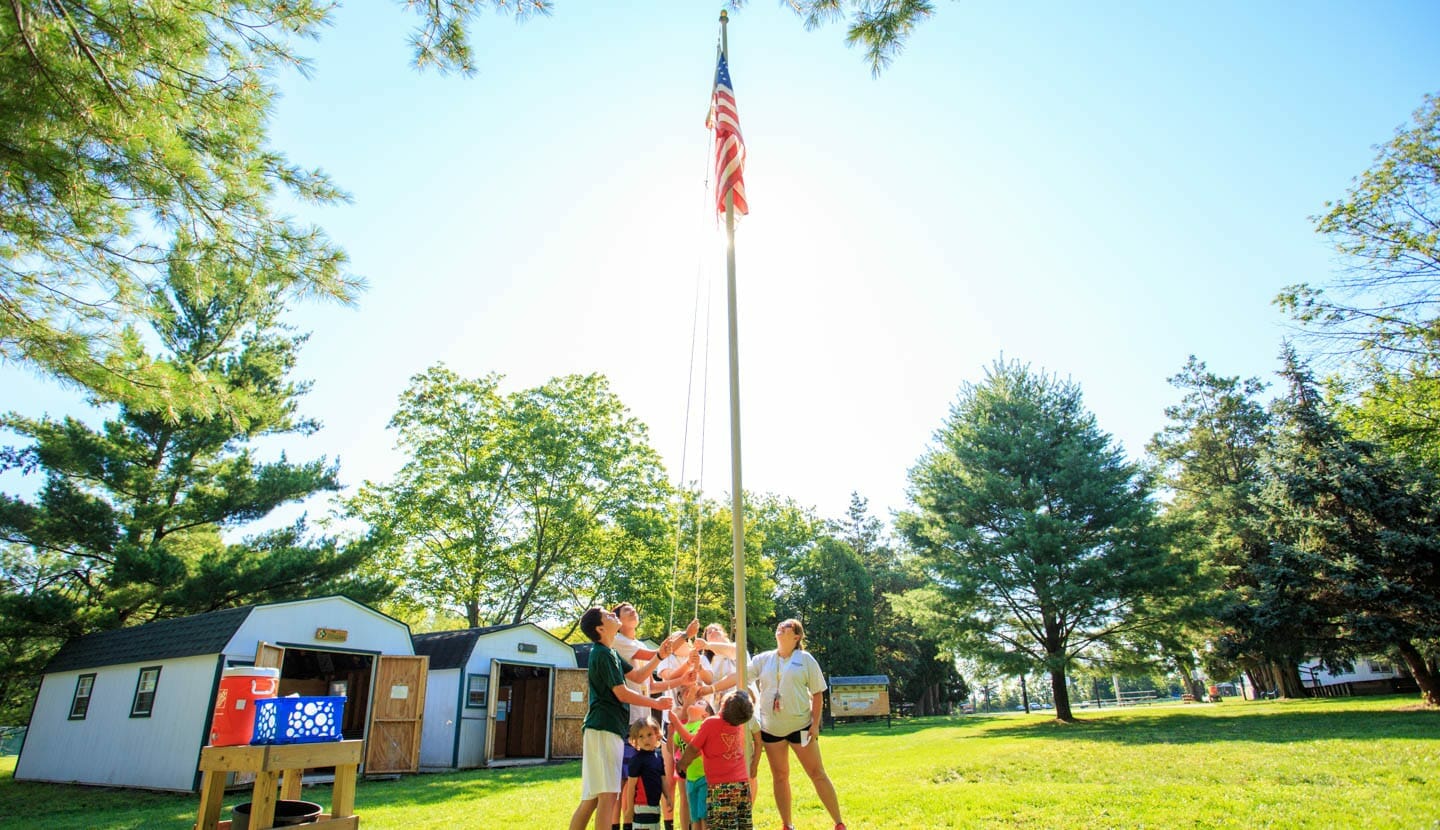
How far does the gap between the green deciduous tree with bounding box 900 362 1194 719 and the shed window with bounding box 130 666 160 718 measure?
65.0ft

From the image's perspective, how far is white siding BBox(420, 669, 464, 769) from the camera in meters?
15.9

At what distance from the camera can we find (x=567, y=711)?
59.5 feet

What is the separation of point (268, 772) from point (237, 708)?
380 mm

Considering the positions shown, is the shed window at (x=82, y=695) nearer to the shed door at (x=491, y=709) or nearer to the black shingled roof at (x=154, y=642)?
the black shingled roof at (x=154, y=642)

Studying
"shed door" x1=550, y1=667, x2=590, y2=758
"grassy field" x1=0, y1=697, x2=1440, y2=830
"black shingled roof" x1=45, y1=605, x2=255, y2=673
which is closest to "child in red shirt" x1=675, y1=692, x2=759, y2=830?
"grassy field" x1=0, y1=697, x2=1440, y2=830

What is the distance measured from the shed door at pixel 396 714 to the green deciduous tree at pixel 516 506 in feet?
39.6

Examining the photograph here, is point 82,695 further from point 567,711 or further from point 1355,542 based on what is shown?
point 1355,542

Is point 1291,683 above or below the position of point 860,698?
above

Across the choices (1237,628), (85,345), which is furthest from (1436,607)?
(85,345)

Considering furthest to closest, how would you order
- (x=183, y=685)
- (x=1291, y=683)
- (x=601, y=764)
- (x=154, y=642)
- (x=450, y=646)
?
(x=1291, y=683), (x=450, y=646), (x=154, y=642), (x=183, y=685), (x=601, y=764)

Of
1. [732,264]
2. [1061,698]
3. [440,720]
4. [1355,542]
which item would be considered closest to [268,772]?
[732,264]

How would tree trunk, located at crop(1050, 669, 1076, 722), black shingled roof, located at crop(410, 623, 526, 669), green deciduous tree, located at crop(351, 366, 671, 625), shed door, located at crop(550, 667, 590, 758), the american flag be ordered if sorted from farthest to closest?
green deciduous tree, located at crop(351, 366, 671, 625), tree trunk, located at crop(1050, 669, 1076, 722), shed door, located at crop(550, 667, 590, 758), black shingled roof, located at crop(410, 623, 526, 669), the american flag

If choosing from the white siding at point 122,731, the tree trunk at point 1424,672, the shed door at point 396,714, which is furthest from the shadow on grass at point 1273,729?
the white siding at point 122,731

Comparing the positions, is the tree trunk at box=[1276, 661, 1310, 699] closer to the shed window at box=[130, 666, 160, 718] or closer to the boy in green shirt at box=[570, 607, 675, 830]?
the boy in green shirt at box=[570, 607, 675, 830]
